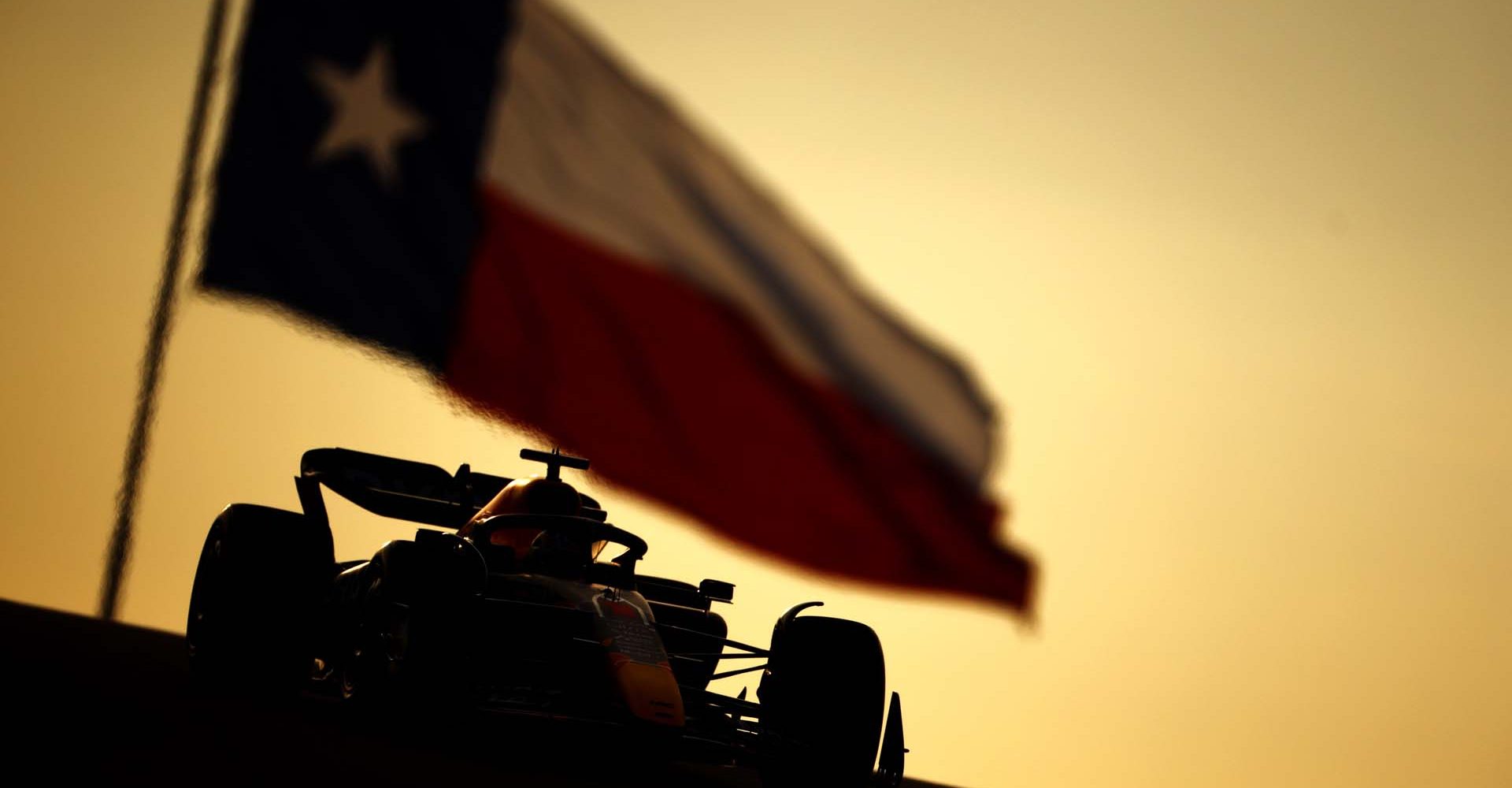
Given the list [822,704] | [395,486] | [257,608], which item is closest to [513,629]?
[822,704]

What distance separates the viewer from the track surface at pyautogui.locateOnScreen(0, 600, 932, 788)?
5781 mm

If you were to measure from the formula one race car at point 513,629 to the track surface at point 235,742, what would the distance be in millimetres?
246

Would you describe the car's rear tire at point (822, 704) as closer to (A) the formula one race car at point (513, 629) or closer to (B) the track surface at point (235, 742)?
(A) the formula one race car at point (513, 629)

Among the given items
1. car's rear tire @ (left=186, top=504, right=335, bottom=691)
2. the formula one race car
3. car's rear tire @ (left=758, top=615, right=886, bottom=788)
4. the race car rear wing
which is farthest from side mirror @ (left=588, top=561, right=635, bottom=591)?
car's rear tire @ (left=186, top=504, right=335, bottom=691)

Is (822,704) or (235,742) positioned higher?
(822,704)

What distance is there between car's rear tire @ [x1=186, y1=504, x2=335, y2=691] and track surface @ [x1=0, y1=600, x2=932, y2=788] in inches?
8.2

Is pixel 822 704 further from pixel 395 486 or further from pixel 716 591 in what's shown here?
pixel 395 486

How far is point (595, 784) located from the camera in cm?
789

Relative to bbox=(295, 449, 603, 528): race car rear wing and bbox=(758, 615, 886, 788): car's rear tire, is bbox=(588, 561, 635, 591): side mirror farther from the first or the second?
→ bbox=(295, 449, 603, 528): race car rear wing

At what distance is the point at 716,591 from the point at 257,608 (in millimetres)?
2661

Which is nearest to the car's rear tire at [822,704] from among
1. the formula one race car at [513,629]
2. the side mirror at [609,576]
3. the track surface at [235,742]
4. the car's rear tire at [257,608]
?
the formula one race car at [513,629]

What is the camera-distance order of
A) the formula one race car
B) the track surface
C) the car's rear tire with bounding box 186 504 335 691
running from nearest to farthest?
the track surface
the formula one race car
the car's rear tire with bounding box 186 504 335 691

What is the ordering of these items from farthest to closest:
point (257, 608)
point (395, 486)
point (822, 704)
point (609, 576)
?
point (395, 486) → point (257, 608) → point (609, 576) → point (822, 704)

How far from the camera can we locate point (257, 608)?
9.55 meters
